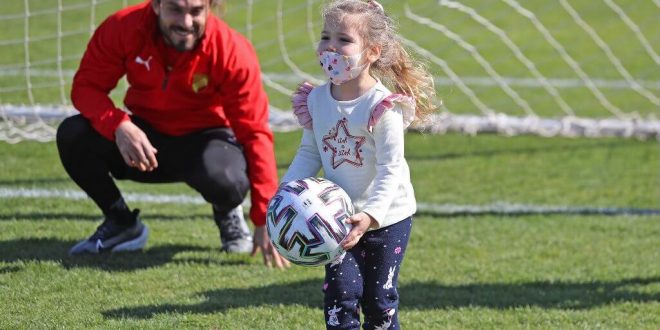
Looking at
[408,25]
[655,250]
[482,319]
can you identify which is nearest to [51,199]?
[482,319]

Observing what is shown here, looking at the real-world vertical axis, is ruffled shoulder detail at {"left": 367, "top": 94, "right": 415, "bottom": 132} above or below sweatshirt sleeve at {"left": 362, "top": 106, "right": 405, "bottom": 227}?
above

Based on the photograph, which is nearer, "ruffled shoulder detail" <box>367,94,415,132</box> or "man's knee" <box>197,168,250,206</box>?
"ruffled shoulder detail" <box>367,94,415,132</box>

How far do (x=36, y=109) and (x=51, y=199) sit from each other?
5.20 ft

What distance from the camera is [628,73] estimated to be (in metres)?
10.6

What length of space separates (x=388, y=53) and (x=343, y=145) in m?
0.37

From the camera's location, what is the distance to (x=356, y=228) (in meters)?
3.47

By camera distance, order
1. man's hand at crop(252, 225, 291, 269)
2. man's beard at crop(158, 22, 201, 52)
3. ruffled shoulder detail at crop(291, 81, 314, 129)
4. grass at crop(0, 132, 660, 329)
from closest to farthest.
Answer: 1. ruffled shoulder detail at crop(291, 81, 314, 129)
2. grass at crop(0, 132, 660, 329)
3. man's beard at crop(158, 22, 201, 52)
4. man's hand at crop(252, 225, 291, 269)

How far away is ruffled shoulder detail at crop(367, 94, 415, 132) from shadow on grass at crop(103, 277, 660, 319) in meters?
1.17

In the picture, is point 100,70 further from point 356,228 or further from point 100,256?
point 356,228

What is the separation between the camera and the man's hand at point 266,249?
493 cm

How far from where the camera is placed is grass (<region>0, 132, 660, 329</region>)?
4.34 metres

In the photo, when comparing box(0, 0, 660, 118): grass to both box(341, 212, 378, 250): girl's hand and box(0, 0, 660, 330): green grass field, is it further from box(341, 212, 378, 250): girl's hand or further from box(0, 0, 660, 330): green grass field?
box(341, 212, 378, 250): girl's hand

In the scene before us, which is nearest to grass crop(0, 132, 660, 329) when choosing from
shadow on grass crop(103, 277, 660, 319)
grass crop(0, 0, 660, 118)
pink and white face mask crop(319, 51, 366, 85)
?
shadow on grass crop(103, 277, 660, 319)

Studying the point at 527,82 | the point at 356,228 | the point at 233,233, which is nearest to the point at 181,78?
the point at 233,233
